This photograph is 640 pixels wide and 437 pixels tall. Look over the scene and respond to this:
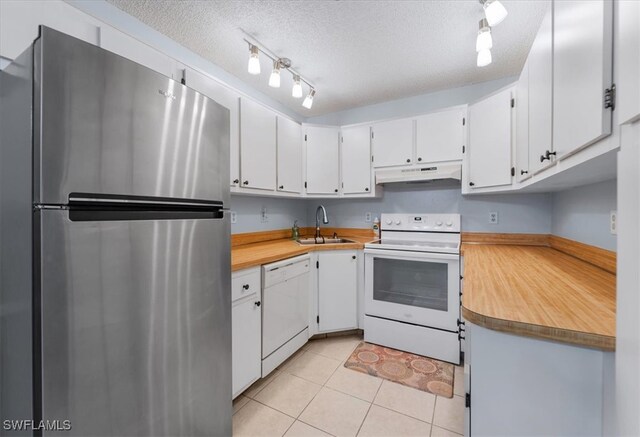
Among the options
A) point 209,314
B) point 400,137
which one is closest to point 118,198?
point 209,314

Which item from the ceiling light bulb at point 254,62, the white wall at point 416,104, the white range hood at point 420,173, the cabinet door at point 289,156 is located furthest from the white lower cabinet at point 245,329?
the white wall at point 416,104

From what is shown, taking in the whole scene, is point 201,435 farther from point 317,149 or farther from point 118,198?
point 317,149

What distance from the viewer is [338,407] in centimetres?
166

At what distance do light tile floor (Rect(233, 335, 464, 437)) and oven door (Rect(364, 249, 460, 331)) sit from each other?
44 cm

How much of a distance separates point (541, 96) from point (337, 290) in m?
1.99

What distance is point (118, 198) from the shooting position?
2.85ft

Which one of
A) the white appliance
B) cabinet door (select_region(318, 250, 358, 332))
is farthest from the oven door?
cabinet door (select_region(318, 250, 358, 332))

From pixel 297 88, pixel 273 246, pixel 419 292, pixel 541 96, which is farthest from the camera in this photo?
pixel 273 246

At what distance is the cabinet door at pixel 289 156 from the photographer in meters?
2.53

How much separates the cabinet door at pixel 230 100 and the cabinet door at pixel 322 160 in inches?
38.0

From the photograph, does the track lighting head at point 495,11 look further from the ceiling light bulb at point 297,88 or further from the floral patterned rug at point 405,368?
the floral patterned rug at point 405,368

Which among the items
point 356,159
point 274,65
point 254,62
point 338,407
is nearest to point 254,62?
point 254,62

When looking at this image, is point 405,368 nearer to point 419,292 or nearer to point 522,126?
point 419,292

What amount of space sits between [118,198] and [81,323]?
0.39 meters
